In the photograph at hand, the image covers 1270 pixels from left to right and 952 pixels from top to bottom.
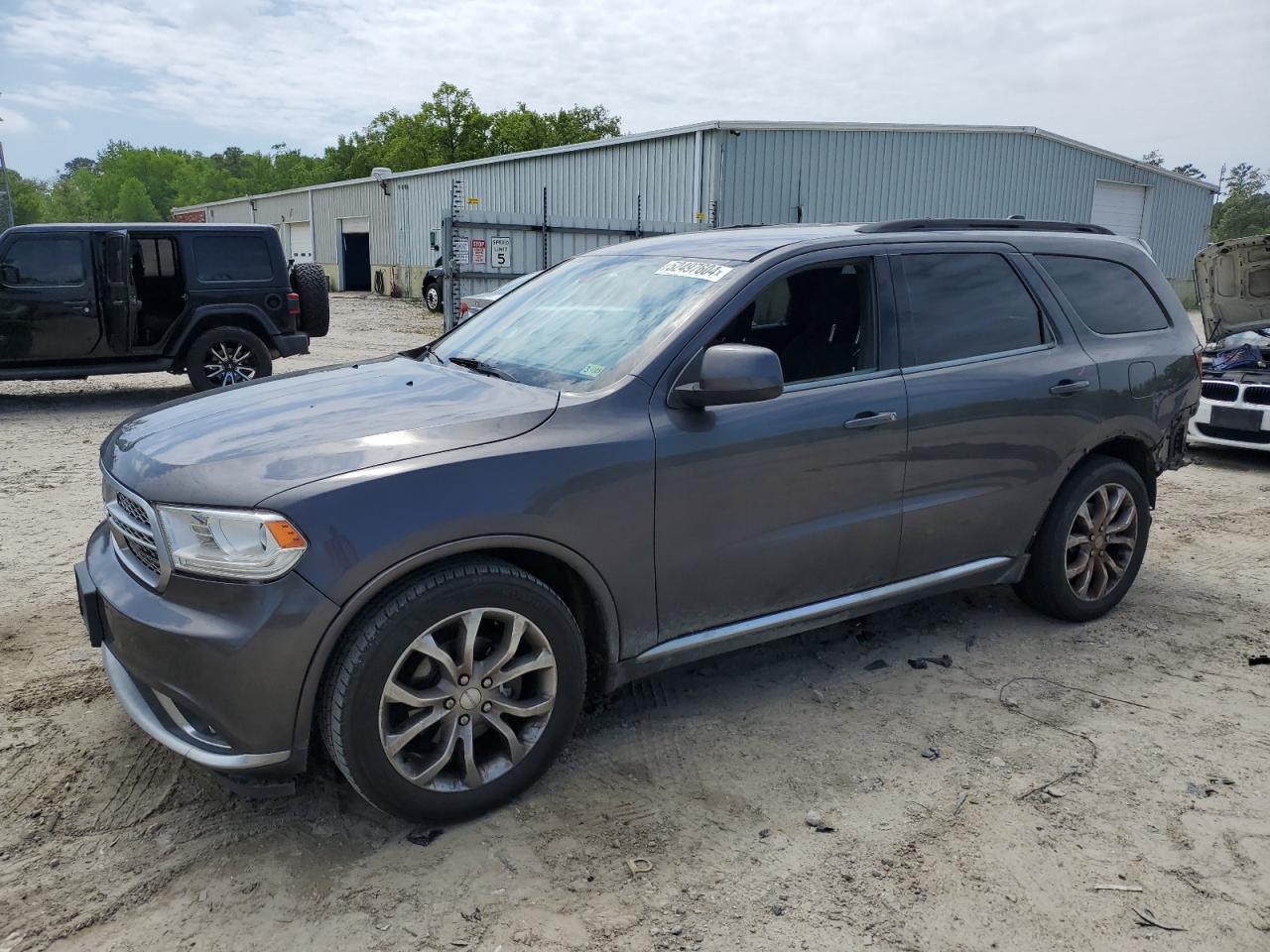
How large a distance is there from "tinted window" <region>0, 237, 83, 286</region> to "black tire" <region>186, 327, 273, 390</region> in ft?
4.19

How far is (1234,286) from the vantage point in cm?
838

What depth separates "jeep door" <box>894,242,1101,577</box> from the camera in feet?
12.0

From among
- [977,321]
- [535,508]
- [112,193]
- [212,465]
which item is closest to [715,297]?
[535,508]

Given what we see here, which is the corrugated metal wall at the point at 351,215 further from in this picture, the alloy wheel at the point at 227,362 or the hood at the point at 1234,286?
the hood at the point at 1234,286

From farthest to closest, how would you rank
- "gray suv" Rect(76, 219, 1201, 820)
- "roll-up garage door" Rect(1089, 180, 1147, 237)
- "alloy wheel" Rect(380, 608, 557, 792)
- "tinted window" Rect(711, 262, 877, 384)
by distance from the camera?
"roll-up garage door" Rect(1089, 180, 1147, 237) → "tinted window" Rect(711, 262, 877, 384) → "alloy wheel" Rect(380, 608, 557, 792) → "gray suv" Rect(76, 219, 1201, 820)

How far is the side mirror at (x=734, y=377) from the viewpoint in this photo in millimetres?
2951

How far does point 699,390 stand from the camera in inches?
118

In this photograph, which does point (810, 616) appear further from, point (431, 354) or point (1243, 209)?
point (1243, 209)

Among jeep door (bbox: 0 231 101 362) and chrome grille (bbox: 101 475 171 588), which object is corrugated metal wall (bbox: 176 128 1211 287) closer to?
jeep door (bbox: 0 231 101 362)

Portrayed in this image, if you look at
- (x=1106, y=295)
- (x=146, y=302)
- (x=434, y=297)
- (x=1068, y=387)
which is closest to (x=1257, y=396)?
(x=1106, y=295)

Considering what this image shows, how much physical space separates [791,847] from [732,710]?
85 cm

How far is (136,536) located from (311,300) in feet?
29.5

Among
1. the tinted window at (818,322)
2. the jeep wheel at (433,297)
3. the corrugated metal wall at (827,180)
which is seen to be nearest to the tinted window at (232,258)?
the corrugated metal wall at (827,180)

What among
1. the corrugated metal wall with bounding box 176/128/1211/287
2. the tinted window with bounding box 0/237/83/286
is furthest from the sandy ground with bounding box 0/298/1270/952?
the corrugated metal wall with bounding box 176/128/1211/287
